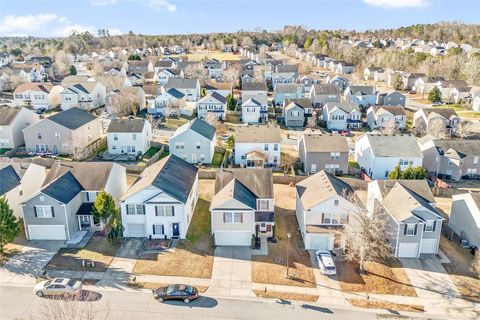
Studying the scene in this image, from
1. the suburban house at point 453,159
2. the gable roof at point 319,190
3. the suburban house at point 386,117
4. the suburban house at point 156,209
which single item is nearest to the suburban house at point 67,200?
the suburban house at point 156,209

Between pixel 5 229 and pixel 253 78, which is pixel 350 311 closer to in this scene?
pixel 5 229

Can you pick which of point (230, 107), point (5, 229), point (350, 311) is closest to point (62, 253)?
point (5, 229)

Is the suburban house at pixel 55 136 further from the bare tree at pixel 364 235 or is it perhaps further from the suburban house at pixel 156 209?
the bare tree at pixel 364 235

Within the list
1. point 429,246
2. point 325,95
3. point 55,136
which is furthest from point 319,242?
point 325,95

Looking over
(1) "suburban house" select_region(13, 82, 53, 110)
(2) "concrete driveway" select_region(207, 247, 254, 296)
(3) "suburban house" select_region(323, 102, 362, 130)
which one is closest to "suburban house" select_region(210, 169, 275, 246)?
(2) "concrete driveway" select_region(207, 247, 254, 296)

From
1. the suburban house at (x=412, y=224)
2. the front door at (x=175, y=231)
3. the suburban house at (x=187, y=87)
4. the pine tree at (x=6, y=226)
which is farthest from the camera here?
the suburban house at (x=187, y=87)

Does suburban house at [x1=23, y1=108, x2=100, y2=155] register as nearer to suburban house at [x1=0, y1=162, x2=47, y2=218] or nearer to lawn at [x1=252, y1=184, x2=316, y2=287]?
suburban house at [x1=0, y1=162, x2=47, y2=218]
